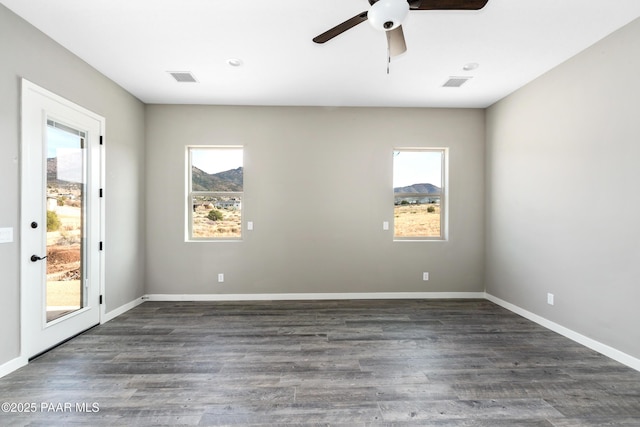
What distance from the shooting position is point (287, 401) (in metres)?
1.96

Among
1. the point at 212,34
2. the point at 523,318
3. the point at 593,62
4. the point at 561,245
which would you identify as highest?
the point at 212,34

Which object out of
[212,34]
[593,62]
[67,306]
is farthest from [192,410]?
[593,62]

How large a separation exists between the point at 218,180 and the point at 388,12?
11.1ft

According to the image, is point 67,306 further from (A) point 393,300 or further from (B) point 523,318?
(B) point 523,318

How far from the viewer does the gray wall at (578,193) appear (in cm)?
245

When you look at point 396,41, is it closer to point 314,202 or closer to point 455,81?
point 455,81

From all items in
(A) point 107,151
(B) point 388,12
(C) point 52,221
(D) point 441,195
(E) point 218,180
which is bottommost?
(C) point 52,221

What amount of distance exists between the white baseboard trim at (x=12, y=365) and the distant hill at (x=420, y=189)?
174 inches

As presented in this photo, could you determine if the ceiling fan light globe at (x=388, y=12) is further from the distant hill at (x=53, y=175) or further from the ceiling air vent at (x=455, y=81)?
the distant hill at (x=53, y=175)

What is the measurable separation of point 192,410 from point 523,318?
3691mm

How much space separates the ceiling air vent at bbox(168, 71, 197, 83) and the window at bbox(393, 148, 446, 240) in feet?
9.52

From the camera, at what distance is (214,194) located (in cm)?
433

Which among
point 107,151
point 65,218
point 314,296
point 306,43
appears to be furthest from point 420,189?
point 65,218

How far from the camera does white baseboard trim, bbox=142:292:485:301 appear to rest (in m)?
4.21
